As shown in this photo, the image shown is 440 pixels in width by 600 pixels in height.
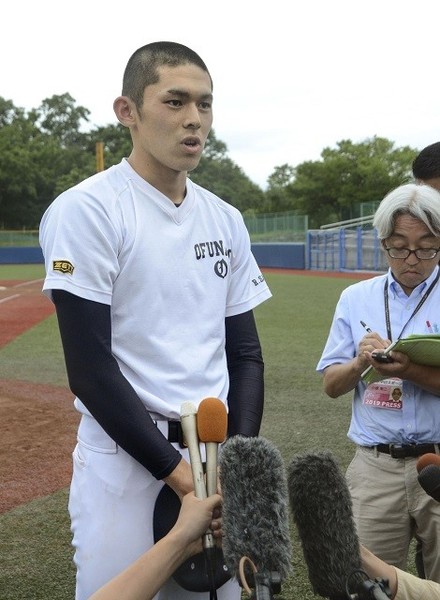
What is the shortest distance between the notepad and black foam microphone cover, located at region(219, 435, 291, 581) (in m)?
1.15

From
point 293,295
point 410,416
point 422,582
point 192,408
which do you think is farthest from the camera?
point 293,295

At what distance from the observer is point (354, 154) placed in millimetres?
58781

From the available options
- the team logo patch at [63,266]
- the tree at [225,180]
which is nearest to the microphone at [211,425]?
the team logo patch at [63,266]

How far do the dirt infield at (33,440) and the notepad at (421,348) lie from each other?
12.7 ft

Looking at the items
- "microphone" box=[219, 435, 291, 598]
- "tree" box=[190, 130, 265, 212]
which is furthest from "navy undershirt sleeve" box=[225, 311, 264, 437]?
"tree" box=[190, 130, 265, 212]

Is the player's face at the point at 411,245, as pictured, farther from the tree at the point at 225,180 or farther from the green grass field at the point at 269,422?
the tree at the point at 225,180

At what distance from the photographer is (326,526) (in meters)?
1.99

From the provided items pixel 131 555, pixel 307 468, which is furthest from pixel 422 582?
pixel 131 555

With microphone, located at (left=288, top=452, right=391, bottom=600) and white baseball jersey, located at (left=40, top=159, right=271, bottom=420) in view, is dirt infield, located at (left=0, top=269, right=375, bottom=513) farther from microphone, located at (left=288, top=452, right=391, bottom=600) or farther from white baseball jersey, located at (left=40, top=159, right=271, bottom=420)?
microphone, located at (left=288, top=452, right=391, bottom=600)

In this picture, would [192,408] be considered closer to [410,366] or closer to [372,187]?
[410,366]

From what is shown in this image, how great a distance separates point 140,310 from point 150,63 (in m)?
0.75

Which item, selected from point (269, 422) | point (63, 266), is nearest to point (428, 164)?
point (63, 266)

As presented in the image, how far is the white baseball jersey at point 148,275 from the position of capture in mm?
2375

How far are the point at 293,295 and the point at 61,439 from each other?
17.1 metres
